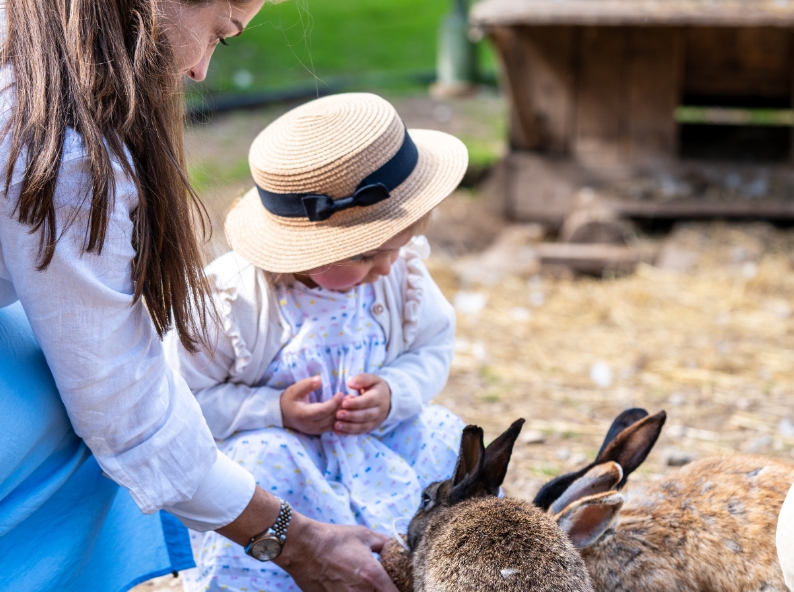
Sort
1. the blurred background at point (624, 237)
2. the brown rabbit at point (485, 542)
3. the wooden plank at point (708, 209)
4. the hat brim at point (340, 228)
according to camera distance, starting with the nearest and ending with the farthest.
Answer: the brown rabbit at point (485, 542), the hat brim at point (340, 228), the blurred background at point (624, 237), the wooden plank at point (708, 209)

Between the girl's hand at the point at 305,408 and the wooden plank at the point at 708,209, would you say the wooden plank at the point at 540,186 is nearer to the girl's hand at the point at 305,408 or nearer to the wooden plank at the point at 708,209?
the wooden plank at the point at 708,209

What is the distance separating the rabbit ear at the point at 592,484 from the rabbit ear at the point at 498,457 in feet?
A: 0.50

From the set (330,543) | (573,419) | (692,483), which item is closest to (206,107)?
(330,543)

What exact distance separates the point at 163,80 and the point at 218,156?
7.06 metres

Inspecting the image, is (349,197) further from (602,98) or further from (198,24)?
(602,98)

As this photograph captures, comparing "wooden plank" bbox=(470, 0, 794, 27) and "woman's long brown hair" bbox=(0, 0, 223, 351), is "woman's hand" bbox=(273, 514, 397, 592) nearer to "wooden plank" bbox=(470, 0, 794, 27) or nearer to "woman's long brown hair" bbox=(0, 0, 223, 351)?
"woman's long brown hair" bbox=(0, 0, 223, 351)

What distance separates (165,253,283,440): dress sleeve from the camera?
7.47 ft

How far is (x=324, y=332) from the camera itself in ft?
7.85

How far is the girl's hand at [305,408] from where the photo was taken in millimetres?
2271

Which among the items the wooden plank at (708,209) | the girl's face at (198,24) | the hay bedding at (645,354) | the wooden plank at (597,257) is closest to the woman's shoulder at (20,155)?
the girl's face at (198,24)

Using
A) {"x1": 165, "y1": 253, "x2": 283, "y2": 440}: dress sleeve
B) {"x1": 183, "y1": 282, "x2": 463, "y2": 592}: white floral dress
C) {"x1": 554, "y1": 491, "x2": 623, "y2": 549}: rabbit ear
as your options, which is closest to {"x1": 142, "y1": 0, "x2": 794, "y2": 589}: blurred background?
{"x1": 165, "y1": 253, "x2": 283, "y2": 440}: dress sleeve

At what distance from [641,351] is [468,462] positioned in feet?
8.63

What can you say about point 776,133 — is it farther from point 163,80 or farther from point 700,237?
point 163,80

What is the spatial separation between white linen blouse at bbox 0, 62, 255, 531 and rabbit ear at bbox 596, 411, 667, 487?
0.91 m
